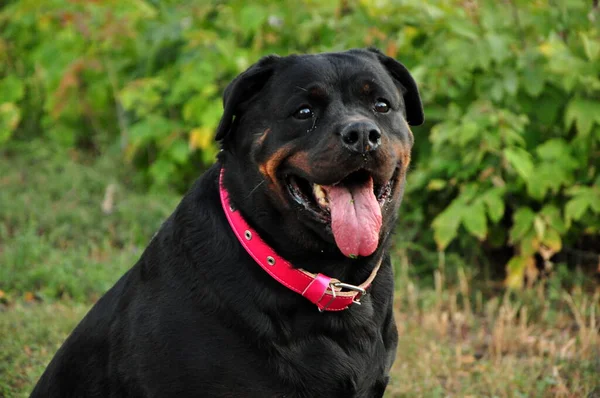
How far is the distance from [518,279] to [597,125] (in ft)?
3.48

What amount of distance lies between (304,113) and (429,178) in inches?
112

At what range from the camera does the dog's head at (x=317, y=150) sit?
282 centimetres

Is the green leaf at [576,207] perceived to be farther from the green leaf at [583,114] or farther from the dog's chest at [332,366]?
the dog's chest at [332,366]

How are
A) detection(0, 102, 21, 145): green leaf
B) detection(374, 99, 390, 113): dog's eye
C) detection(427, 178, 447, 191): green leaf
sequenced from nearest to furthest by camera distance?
1. detection(374, 99, 390, 113): dog's eye
2. detection(427, 178, 447, 191): green leaf
3. detection(0, 102, 21, 145): green leaf

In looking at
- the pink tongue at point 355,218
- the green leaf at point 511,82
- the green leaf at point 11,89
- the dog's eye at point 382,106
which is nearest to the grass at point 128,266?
the green leaf at point 11,89

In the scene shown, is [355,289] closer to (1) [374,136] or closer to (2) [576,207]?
(1) [374,136]

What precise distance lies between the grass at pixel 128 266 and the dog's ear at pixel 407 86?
54.7 inches

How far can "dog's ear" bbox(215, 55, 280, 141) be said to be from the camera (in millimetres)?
2938

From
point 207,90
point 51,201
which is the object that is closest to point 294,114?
point 207,90

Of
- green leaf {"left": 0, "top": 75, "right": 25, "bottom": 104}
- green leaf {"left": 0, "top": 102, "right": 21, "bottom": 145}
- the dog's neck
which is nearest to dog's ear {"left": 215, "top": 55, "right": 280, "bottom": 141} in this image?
the dog's neck

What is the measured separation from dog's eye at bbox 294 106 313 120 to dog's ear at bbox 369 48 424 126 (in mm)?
452

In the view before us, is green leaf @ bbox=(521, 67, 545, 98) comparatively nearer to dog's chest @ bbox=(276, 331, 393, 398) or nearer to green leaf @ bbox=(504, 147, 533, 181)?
green leaf @ bbox=(504, 147, 533, 181)

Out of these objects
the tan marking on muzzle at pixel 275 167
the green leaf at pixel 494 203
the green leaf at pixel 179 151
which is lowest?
the green leaf at pixel 179 151

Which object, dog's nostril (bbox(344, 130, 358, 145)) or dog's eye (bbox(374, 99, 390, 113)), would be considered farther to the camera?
dog's eye (bbox(374, 99, 390, 113))
